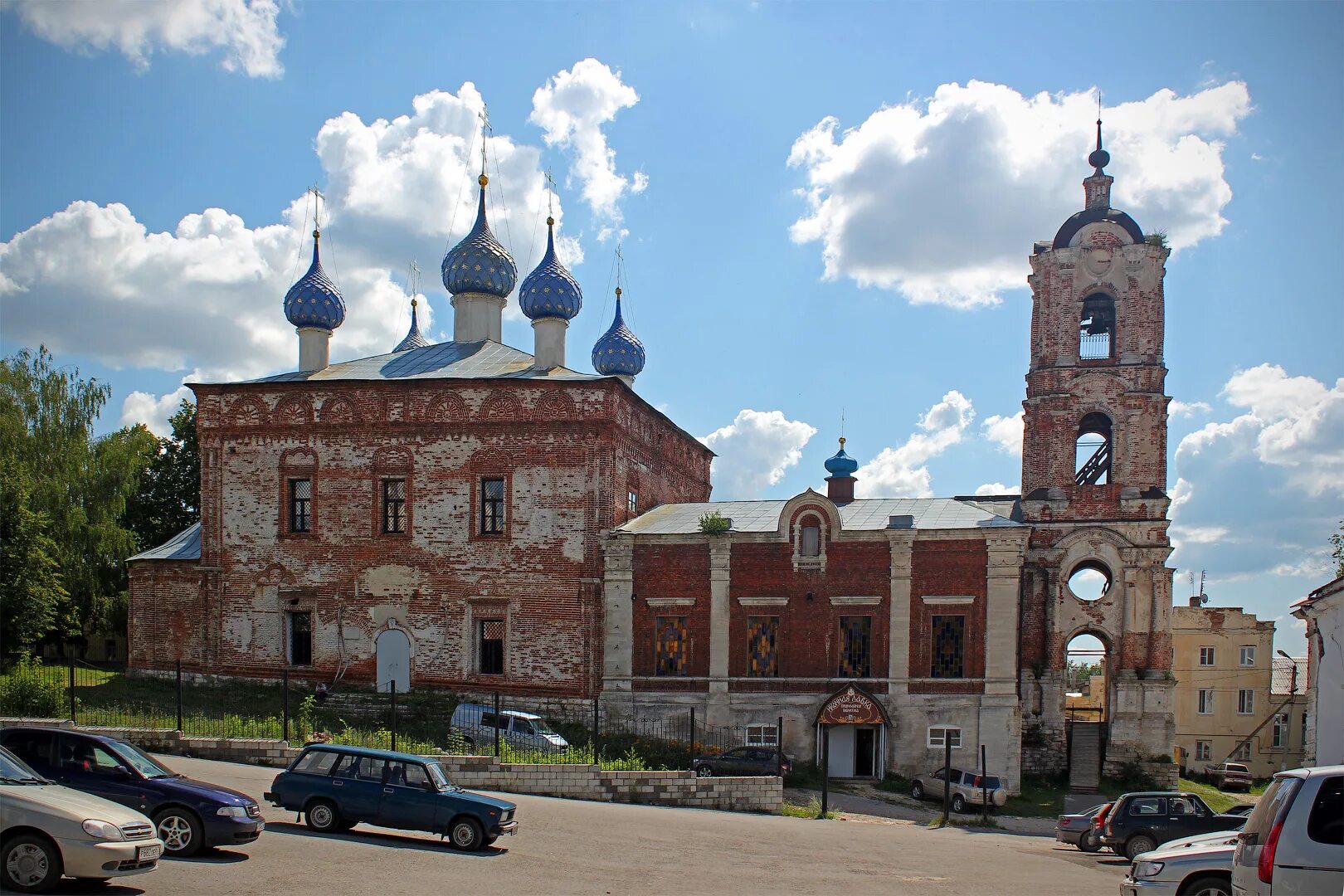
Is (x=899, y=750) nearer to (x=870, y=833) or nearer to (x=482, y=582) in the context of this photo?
(x=870, y=833)

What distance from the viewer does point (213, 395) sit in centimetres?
3206

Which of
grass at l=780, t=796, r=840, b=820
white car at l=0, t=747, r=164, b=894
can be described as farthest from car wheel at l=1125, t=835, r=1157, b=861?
white car at l=0, t=747, r=164, b=894

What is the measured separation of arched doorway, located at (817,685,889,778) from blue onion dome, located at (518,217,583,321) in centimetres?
1248

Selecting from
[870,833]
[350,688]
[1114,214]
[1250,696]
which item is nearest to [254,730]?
[350,688]

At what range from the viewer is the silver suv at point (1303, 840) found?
8.59 m

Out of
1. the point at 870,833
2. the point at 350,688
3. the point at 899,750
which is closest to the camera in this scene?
the point at 870,833

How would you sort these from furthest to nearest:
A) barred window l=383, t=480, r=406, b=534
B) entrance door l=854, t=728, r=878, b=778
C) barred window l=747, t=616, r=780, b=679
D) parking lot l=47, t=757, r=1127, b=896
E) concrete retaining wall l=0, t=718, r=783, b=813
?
barred window l=383, t=480, r=406, b=534 → barred window l=747, t=616, r=780, b=679 → entrance door l=854, t=728, r=878, b=778 → concrete retaining wall l=0, t=718, r=783, b=813 → parking lot l=47, t=757, r=1127, b=896

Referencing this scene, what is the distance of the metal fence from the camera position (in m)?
23.1

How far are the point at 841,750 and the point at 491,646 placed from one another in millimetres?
8828

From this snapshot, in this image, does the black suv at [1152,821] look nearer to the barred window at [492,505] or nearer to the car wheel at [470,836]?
the car wheel at [470,836]

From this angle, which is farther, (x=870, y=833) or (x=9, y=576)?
(x=9, y=576)

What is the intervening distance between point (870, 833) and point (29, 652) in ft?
83.8

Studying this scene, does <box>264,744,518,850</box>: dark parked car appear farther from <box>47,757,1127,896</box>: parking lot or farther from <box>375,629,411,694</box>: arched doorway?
<box>375,629,411,694</box>: arched doorway

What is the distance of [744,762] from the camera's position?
85.6ft
